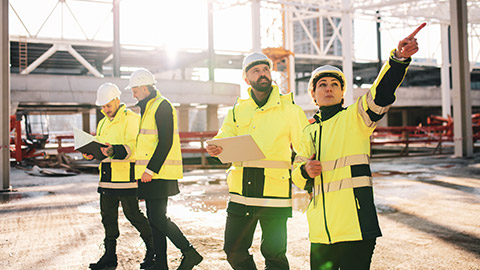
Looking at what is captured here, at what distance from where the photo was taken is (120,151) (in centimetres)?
417

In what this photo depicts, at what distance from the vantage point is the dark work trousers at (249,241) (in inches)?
116

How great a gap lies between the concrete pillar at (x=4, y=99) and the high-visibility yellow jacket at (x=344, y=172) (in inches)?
355

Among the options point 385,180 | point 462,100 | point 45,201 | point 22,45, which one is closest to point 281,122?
point 45,201

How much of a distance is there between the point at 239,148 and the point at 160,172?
118 cm

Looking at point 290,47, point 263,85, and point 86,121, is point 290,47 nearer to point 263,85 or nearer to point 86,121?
point 86,121

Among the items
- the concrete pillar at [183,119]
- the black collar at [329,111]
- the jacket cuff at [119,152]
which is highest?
the concrete pillar at [183,119]

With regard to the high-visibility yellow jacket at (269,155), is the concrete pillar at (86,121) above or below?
above

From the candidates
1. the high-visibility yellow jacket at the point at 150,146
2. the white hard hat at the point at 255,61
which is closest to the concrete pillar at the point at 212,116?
the high-visibility yellow jacket at the point at 150,146

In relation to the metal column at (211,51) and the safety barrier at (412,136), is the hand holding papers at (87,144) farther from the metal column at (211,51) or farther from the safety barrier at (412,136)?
the metal column at (211,51)

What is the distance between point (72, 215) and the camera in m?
6.82

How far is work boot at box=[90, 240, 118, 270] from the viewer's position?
161 inches

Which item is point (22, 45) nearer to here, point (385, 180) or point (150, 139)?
point (385, 180)

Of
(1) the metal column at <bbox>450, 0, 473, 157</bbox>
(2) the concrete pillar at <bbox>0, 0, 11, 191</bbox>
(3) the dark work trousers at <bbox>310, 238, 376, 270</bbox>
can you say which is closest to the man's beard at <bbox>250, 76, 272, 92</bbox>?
(3) the dark work trousers at <bbox>310, 238, 376, 270</bbox>

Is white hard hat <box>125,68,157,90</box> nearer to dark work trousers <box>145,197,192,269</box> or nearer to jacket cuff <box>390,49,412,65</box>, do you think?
dark work trousers <box>145,197,192,269</box>
